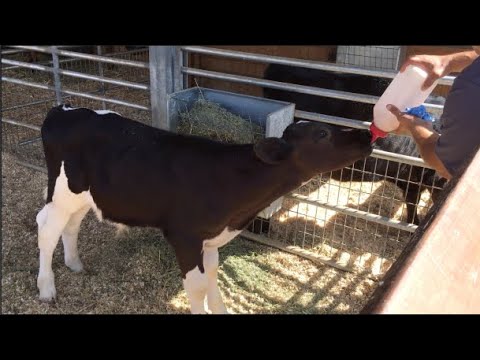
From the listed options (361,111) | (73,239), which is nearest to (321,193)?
(361,111)

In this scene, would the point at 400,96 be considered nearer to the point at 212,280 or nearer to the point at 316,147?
the point at 316,147

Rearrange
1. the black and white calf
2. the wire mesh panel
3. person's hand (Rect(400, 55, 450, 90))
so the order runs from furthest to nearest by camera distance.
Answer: the wire mesh panel → the black and white calf → person's hand (Rect(400, 55, 450, 90))

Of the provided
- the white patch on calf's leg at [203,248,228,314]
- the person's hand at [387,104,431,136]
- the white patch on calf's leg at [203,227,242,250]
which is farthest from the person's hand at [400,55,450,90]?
the white patch on calf's leg at [203,248,228,314]

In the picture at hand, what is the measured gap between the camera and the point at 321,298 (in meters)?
4.13

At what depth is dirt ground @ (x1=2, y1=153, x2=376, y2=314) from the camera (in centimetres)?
393

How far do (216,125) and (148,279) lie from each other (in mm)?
1425

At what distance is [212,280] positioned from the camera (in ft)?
12.0

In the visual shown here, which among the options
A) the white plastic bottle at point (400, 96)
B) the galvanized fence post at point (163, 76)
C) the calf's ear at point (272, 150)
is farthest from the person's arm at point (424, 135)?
the galvanized fence post at point (163, 76)

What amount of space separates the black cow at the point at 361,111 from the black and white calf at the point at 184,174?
144 cm

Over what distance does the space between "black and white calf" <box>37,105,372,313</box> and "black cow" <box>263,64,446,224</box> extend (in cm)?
144

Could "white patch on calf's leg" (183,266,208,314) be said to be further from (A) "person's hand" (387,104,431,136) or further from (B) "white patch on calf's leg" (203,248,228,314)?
(A) "person's hand" (387,104,431,136)

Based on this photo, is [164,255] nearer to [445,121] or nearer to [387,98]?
[387,98]

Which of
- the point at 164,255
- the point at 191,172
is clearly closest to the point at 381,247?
the point at 164,255

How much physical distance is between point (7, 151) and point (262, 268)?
12.9ft
